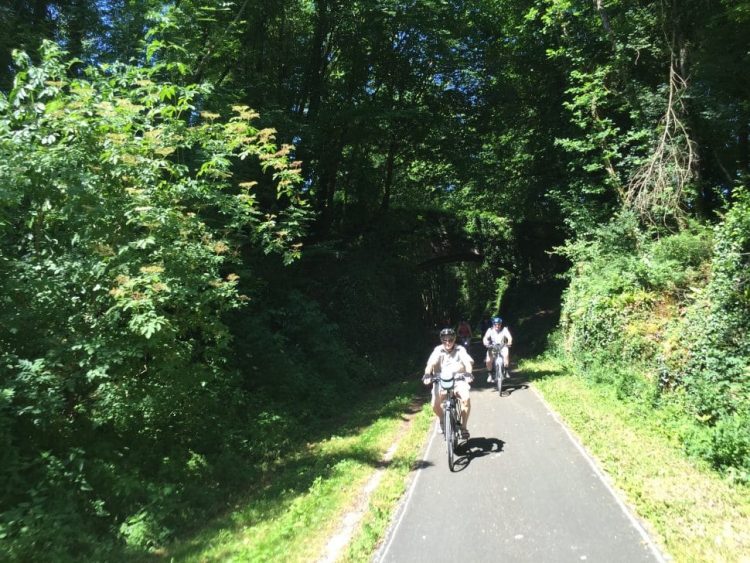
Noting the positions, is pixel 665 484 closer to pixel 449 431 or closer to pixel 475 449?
pixel 449 431

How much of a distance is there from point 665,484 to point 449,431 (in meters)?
2.75

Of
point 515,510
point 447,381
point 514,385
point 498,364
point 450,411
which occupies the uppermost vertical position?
point 447,381

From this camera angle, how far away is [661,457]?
707 cm

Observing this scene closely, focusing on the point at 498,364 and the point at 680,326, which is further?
the point at 498,364

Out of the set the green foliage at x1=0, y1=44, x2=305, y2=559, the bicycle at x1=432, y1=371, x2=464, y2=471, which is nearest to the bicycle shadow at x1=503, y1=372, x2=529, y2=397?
the bicycle at x1=432, y1=371, x2=464, y2=471

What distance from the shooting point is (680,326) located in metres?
9.38

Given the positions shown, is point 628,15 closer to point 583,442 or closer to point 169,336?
point 583,442

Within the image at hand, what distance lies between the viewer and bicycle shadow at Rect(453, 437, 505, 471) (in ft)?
25.1

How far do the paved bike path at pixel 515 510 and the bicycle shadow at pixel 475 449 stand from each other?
0.6 inches

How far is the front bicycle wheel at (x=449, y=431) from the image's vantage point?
7402mm

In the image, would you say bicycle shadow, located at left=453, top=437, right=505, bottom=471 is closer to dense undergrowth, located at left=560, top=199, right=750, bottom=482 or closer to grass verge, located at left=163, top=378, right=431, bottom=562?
grass verge, located at left=163, top=378, right=431, bottom=562

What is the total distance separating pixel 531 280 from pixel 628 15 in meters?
20.7

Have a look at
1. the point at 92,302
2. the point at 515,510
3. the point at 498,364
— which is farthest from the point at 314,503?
the point at 498,364

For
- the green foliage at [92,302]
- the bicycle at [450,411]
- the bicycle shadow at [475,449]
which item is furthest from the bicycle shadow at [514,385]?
the green foliage at [92,302]
